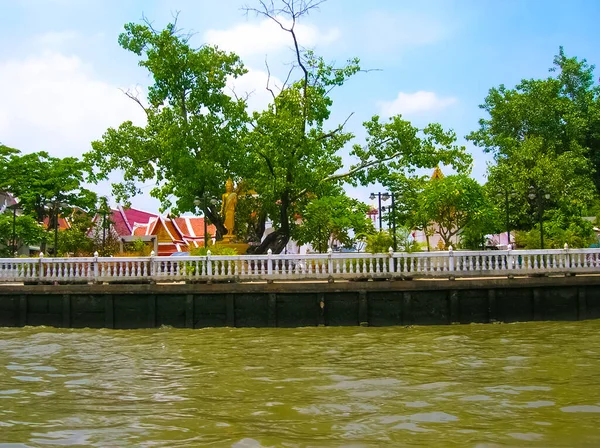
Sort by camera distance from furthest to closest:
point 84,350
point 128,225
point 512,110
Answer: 1. point 128,225
2. point 512,110
3. point 84,350

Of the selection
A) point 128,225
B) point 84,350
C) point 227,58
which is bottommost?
point 84,350

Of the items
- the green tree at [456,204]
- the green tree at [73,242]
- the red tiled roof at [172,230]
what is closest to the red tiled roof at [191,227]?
the red tiled roof at [172,230]

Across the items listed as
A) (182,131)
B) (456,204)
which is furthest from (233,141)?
(456,204)

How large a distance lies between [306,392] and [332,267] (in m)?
8.40

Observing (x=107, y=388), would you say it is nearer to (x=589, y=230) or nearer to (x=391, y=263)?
(x=391, y=263)

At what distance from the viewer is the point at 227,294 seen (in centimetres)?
1534

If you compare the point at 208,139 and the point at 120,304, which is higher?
the point at 208,139

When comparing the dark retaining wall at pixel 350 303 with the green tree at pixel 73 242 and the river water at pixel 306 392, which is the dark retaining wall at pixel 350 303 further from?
the green tree at pixel 73 242

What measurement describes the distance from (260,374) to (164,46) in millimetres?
16155

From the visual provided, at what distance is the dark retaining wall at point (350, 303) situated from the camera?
15.1m

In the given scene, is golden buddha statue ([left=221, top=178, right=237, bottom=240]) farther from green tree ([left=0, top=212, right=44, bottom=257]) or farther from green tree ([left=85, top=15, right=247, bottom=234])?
green tree ([left=0, top=212, right=44, bottom=257])

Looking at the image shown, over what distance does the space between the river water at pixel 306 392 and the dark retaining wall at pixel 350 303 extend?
2.19 meters

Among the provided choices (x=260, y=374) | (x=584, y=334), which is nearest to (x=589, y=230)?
(x=584, y=334)

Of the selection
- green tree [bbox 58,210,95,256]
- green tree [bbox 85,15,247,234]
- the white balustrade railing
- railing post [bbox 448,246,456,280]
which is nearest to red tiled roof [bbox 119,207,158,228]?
green tree [bbox 58,210,95,256]
